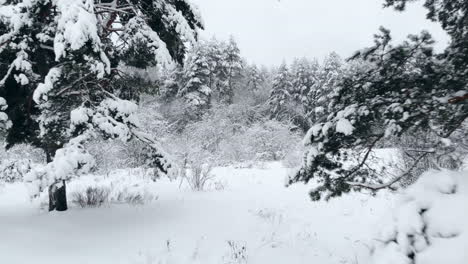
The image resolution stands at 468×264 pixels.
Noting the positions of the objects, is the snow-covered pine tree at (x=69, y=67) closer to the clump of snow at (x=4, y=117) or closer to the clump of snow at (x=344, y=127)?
the clump of snow at (x=4, y=117)

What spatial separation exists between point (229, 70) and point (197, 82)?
5.63m

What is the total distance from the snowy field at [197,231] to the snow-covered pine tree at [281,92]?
A: 31.6 metres

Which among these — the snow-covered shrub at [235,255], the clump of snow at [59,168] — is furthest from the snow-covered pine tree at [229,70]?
the clump of snow at [59,168]

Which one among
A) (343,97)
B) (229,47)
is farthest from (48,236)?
(229,47)

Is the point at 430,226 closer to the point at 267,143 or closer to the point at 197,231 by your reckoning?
the point at 197,231

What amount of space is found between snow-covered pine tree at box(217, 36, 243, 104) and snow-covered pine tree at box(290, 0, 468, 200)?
3556cm

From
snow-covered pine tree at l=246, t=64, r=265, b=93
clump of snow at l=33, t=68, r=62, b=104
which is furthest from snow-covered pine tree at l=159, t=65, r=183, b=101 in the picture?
clump of snow at l=33, t=68, r=62, b=104

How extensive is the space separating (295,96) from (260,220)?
35.6 meters

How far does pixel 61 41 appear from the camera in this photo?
469 cm

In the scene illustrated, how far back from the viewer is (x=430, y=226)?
302 cm

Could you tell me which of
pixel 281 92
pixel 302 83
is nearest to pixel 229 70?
pixel 281 92

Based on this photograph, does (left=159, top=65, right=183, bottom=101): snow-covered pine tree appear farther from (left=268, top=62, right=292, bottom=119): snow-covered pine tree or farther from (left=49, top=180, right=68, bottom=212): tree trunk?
(left=49, top=180, right=68, bottom=212): tree trunk

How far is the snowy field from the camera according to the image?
16.6 feet

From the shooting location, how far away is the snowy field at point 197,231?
5047 millimetres
